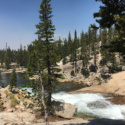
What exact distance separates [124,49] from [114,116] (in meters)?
15.0

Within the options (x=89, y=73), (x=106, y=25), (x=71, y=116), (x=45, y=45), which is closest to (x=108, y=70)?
(x=89, y=73)

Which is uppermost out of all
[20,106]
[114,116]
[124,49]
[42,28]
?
[42,28]

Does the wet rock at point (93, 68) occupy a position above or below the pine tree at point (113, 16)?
below

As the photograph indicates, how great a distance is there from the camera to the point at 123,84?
32.8 m

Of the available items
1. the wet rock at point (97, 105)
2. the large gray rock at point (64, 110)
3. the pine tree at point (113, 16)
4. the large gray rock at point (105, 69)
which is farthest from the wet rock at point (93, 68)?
the pine tree at point (113, 16)

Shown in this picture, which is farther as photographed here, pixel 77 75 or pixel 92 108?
pixel 77 75

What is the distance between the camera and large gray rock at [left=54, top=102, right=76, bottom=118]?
17703 mm

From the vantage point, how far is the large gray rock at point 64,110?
17.7 m

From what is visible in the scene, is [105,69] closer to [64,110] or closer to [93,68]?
[93,68]

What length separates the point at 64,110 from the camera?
18.2 meters

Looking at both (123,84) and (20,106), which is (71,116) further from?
(123,84)

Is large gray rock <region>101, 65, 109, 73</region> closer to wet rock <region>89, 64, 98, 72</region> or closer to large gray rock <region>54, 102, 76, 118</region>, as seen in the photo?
wet rock <region>89, 64, 98, 72</region>

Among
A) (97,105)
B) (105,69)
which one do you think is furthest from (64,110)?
(105,69)

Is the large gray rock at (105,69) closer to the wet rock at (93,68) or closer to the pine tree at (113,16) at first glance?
the wet rock at (93,68)
